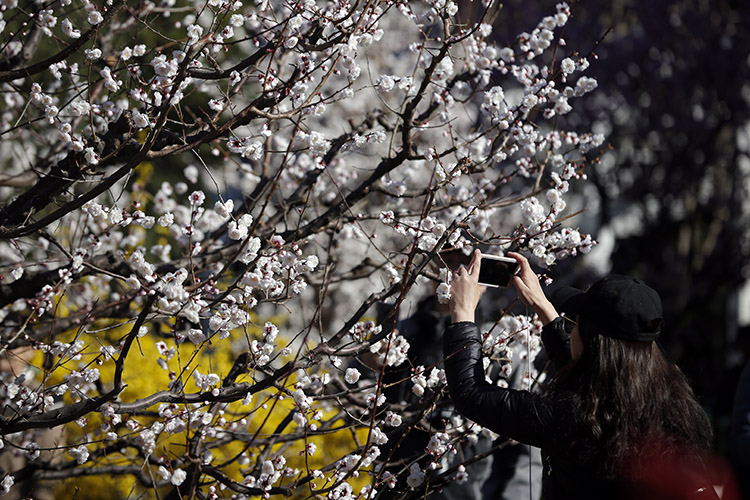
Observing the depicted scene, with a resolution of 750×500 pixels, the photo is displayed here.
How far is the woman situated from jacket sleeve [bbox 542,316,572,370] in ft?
1.06

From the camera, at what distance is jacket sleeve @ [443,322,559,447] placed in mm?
1938

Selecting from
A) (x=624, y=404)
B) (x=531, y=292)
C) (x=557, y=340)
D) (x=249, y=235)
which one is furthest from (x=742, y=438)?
(x=249, y=235)

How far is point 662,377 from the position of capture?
2.03 metres

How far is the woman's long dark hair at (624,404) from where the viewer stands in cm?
192

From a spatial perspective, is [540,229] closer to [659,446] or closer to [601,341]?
[601,341]

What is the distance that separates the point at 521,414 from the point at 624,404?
0.28 m

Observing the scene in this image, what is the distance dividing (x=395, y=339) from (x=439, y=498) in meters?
0.93

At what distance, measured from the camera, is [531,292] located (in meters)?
2.39

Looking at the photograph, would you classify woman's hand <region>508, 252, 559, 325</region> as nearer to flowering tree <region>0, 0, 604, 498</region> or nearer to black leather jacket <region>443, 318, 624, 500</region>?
flowering tree <region>0, 0, 604, 498</region>

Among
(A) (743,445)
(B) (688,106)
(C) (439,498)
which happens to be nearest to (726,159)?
(B) (688,106)

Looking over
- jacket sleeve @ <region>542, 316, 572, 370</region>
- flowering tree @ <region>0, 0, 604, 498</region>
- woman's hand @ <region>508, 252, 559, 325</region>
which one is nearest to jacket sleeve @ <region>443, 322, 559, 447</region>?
flowering tree @ <region>0, 0, 604, 498</region>

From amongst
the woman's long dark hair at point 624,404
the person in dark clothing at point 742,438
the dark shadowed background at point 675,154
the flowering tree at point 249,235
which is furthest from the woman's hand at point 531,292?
the dark shadowed background at point 675,154

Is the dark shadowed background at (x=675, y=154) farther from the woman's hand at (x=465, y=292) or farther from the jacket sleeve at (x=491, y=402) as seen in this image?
the jacket sleeve at (x=491, y=402)

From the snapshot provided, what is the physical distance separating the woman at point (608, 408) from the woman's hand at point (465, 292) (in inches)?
1.6
